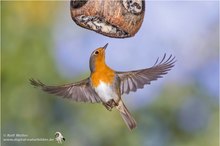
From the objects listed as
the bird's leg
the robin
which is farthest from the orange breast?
the bird's leg

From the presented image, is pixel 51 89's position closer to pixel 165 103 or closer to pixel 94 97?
pixel 94 97

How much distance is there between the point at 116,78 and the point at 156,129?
0.55 m

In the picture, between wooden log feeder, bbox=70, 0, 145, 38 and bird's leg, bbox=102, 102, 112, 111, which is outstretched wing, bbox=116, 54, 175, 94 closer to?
bird's leg, bbox=102, 102, 112, 111

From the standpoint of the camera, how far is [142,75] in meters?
3.62

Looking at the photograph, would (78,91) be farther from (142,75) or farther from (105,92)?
(142,75)

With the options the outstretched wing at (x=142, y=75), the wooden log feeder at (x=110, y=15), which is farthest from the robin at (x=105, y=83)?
the wooden log feeder at (x=110, y=15)

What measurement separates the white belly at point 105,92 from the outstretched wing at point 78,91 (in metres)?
0.04

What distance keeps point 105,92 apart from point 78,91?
0.16 meters

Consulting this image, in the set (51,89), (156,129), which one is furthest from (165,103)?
(51,89)

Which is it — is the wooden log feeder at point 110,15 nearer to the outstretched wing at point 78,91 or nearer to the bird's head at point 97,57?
the bird's head at point 97,57

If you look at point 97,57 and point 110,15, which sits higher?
point 110,15

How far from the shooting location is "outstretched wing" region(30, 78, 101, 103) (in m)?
3.66

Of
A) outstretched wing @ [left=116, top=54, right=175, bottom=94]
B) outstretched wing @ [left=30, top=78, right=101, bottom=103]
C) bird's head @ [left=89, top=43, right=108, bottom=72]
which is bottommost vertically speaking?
outstretched wing @ [left=30, top=78, right=101, bottom=103]

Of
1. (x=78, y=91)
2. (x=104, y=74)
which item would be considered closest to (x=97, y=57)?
(x=104, y=74)
